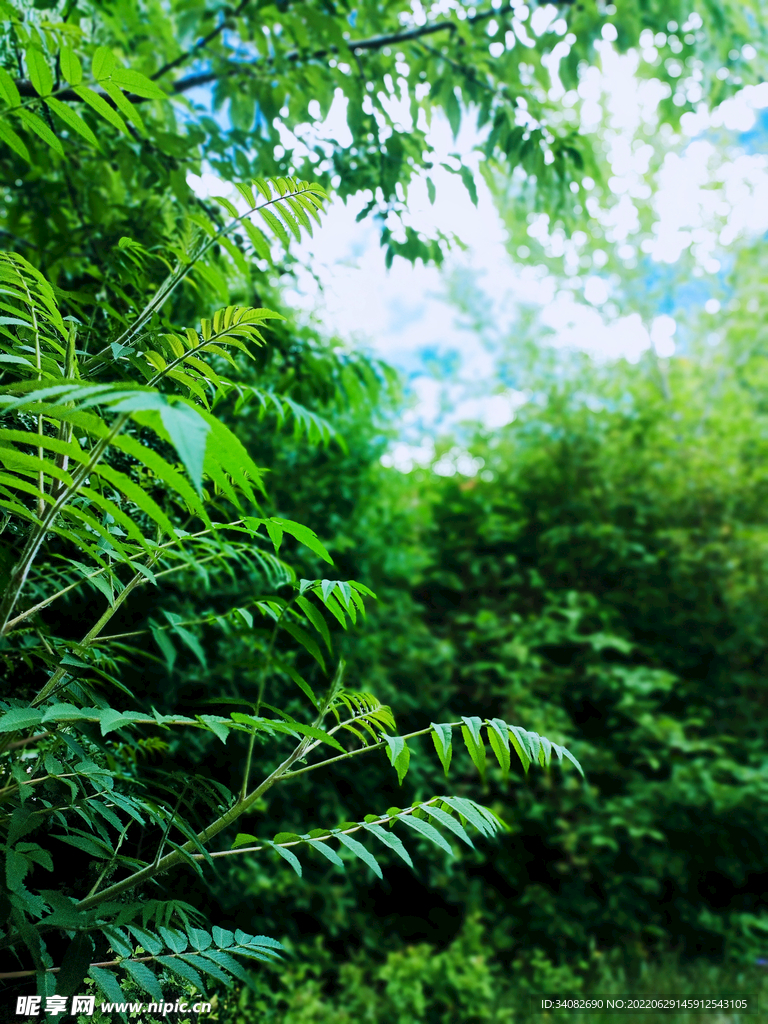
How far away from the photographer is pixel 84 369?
744 millimetres

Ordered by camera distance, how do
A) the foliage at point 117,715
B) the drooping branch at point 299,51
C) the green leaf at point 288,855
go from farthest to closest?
the drooping branch at point 299,51, the green leaf at point 288,855, the foliage at point 117,715

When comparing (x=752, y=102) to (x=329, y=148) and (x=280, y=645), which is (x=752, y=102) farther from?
(x=280, y=645)

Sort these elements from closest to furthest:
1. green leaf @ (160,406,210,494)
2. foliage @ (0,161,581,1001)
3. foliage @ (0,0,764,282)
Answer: green leaf @ (160,406,210,494), foliage @ (0,161,581,1001), foliage @ (0,0,764,282)

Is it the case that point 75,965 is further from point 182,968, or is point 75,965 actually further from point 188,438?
→ point 188,438

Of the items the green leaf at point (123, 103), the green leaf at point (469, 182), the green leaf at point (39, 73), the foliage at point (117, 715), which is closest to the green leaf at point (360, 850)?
the foliage at point (117, 715)

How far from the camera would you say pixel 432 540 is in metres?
3.69

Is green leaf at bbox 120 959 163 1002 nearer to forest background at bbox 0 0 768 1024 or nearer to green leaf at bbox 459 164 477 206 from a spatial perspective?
forest background at bbox 0 0 768 1024

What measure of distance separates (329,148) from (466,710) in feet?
8.35

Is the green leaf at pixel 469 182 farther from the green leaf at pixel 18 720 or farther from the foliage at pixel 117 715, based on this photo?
the green leaf at pixel 18 720

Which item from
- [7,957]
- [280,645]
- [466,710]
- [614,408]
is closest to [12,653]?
[7,957]

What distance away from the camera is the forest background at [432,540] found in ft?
4.60

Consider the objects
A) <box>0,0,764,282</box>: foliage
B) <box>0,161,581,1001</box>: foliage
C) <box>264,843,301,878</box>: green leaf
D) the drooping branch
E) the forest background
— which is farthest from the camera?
the drooping branch

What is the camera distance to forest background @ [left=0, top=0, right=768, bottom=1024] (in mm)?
A: 1402

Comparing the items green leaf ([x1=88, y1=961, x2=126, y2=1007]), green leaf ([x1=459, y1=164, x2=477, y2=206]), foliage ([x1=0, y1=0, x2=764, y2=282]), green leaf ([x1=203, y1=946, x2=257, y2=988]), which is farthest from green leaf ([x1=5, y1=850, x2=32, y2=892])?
green leaf ([x1=459, y1=164, x2=477, y2=206])
